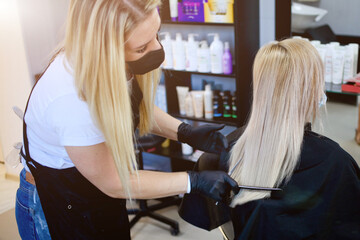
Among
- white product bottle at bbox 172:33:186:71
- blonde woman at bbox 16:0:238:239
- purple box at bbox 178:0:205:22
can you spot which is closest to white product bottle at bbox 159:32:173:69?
white product bottle at bbox 172:33:186:71

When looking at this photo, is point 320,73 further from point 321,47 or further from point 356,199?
Result: point 321,47

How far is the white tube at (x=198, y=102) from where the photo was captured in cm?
286

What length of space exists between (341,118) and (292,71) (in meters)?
1.13

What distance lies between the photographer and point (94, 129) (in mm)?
1187

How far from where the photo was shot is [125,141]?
1.20m

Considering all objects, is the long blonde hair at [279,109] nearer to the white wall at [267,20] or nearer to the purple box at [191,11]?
the white wall at [267,20]

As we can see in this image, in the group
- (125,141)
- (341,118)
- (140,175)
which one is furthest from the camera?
(341,118)

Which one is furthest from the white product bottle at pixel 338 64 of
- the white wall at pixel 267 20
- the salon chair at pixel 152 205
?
the salon chair at pixel 152 205

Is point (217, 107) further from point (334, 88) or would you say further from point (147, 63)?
point (147, 63)

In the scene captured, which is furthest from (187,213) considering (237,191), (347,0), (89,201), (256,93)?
(347,0)

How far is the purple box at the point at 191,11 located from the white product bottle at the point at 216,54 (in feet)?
0.53

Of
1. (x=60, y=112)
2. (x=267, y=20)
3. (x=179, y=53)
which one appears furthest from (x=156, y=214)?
(x=60, y=112)

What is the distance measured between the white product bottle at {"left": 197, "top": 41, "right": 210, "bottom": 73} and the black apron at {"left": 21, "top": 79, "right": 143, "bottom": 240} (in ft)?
4.12

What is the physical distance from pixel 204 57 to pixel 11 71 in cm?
164
